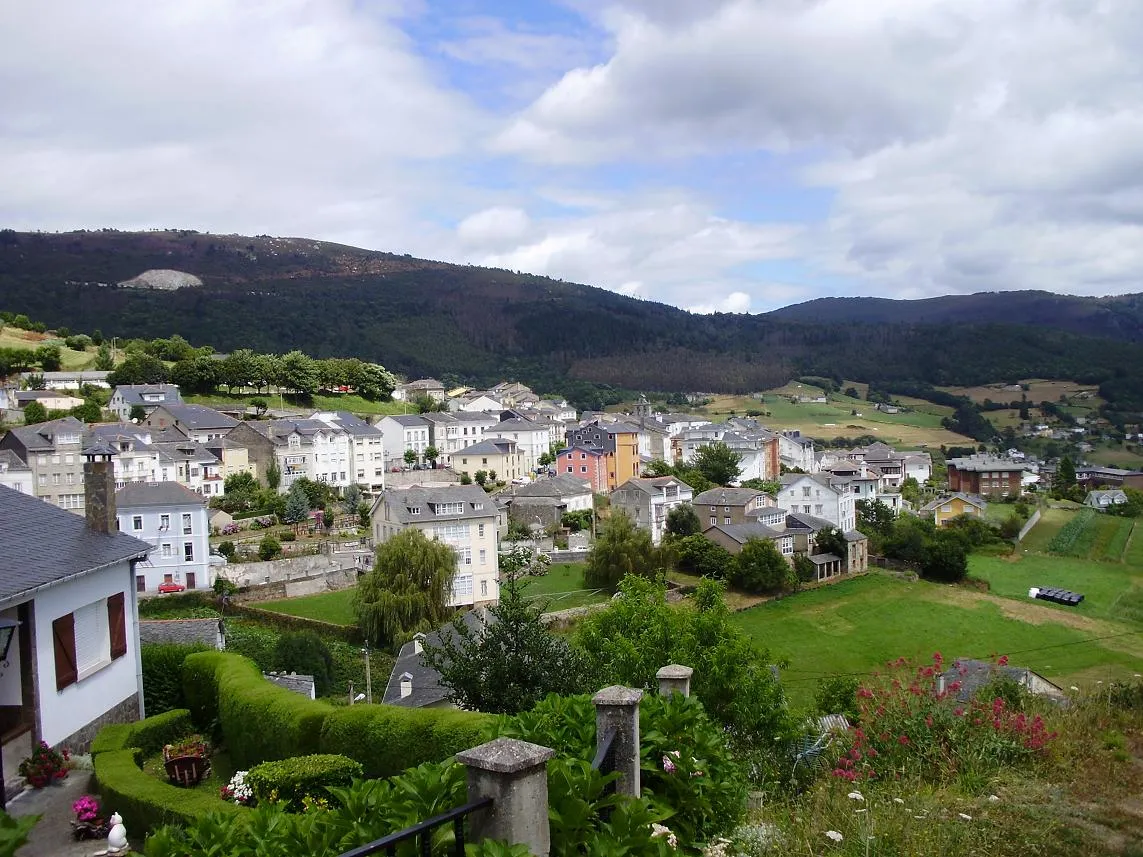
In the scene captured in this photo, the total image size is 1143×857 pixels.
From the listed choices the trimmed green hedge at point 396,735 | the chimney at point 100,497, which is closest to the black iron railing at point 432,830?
the trimmed green hedge at point 396,735

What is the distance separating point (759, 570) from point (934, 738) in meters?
40.0

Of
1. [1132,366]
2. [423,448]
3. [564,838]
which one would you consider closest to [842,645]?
[564,838]

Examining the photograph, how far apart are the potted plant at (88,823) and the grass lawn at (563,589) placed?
100.0 ft

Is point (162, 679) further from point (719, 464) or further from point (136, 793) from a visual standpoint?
point (719, 464)

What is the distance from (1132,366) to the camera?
13850cm

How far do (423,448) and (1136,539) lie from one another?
5922cm

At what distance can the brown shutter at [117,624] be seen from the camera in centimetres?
1300

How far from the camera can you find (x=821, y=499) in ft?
213

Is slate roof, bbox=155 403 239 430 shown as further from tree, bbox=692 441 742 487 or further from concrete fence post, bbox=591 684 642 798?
concrete fence post, bbox=591 684 642 798

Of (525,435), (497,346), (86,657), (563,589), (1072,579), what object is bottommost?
(1072,579)

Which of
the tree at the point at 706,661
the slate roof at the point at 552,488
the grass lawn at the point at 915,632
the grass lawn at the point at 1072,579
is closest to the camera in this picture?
the tree at the point at 706,661

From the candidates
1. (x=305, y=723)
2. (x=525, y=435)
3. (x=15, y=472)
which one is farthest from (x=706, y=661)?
(x=525, y=435)

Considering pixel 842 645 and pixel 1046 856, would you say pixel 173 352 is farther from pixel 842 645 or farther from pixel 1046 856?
pixel 1046 856

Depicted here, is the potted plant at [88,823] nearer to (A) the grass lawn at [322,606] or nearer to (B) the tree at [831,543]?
(A) the grass lawn at [322,606]
